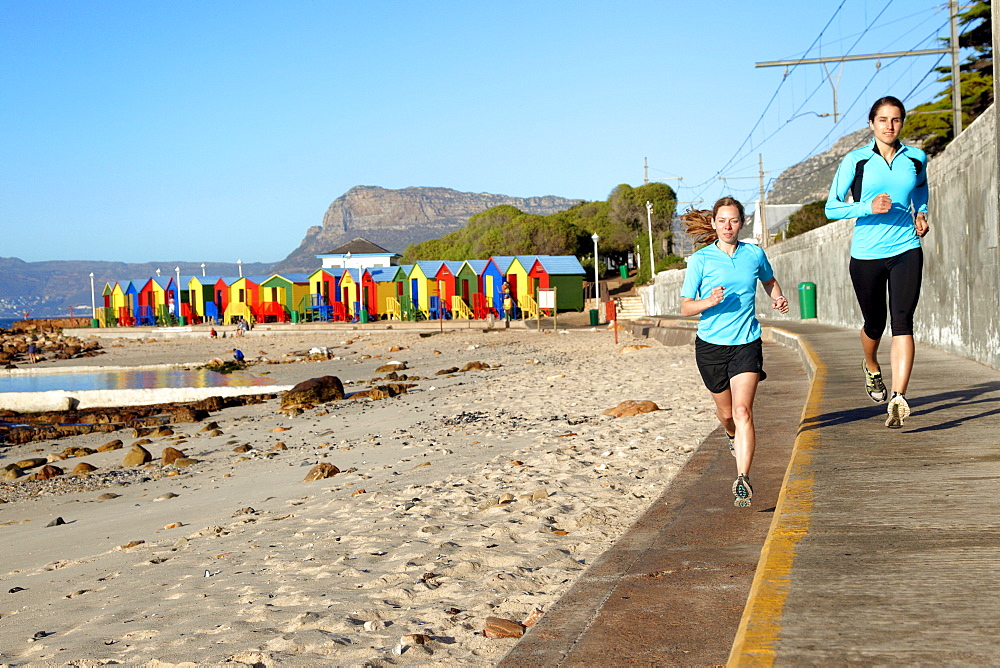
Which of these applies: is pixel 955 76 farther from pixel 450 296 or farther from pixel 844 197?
pixel 450 296

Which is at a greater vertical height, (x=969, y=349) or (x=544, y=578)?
Result: (x=969, y=349)

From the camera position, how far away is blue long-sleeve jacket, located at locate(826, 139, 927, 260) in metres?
5.08

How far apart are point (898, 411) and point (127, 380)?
25415mm

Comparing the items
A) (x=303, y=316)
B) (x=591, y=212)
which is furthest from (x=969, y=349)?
(x=591, y=212)

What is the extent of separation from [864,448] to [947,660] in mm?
2916

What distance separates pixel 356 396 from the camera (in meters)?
17.4

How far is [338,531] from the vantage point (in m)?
6.00

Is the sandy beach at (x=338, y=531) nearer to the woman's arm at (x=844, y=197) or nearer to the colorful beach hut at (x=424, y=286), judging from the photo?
the woman's arm at (x=844, y=197)

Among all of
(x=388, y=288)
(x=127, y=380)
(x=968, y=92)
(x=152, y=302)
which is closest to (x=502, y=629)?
(x=127, y=380)

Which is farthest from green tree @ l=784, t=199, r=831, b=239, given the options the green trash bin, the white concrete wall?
the white concrete wall

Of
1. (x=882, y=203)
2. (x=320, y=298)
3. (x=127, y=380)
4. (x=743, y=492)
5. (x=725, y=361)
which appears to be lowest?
(x=127, y=380)

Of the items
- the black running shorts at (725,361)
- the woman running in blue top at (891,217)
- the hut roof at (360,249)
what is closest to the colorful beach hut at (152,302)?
the hut roof at (360,249)

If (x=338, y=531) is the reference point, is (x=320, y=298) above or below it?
above

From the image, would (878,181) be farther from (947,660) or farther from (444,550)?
(947,660)
